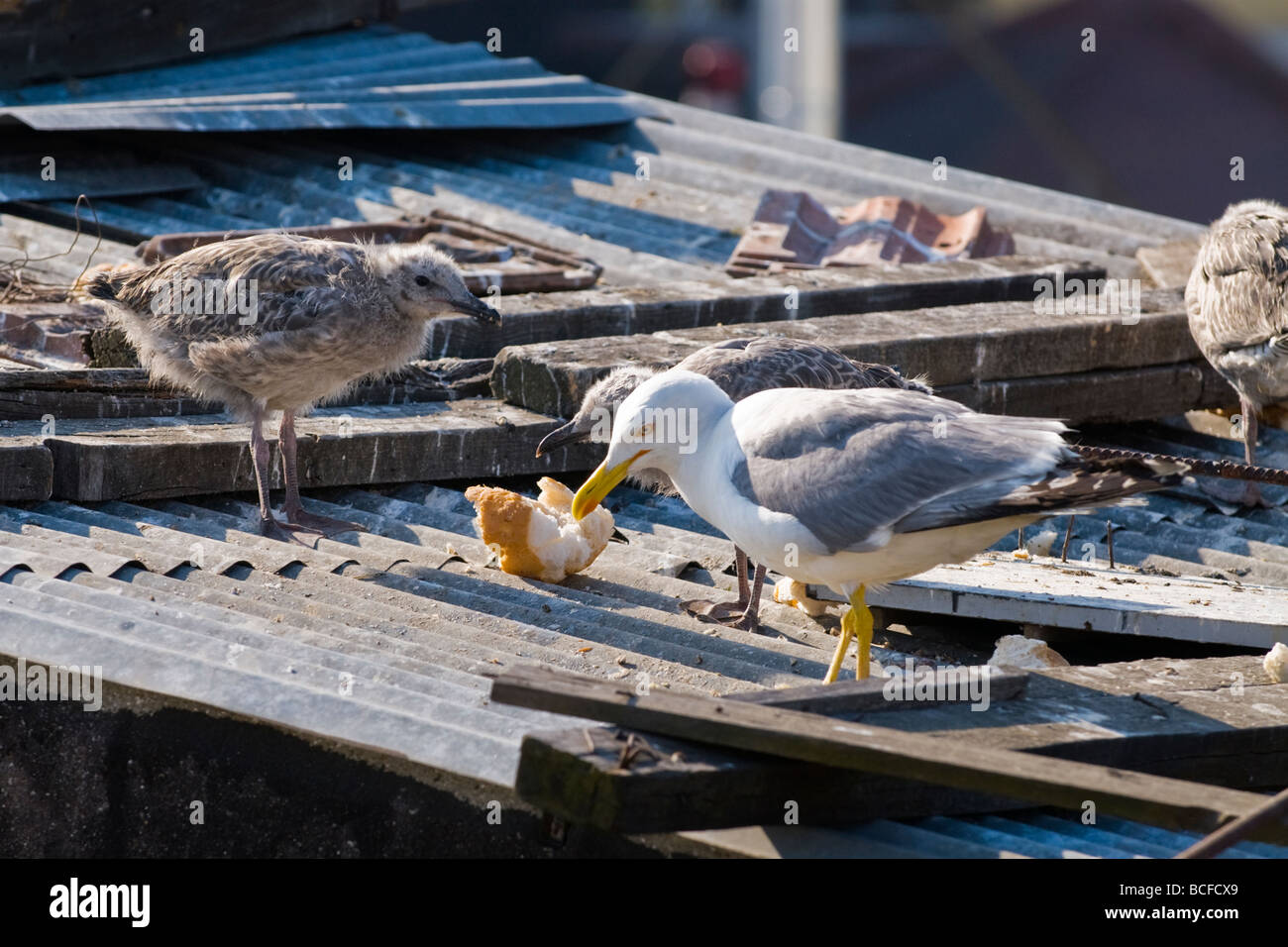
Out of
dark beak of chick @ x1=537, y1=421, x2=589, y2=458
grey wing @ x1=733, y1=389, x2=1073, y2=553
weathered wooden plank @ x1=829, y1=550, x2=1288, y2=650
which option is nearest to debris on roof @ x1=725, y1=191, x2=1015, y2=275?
dark beak of chick @ x1=537, y1=421, x2=589, y2=458

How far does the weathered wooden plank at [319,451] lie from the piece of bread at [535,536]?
910 mm

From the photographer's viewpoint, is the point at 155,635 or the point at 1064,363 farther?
the point at 1064,363

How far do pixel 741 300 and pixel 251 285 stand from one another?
98.3 inches

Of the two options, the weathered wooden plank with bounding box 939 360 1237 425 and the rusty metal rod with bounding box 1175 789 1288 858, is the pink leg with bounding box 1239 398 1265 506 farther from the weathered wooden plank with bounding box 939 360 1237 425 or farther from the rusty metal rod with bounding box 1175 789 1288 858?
the rusty metal rod with bounding box 1175 789 1288 858

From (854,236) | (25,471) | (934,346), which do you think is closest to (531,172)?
(854,236)

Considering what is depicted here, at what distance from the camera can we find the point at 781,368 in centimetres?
591

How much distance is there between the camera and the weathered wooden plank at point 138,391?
6510 millimetres

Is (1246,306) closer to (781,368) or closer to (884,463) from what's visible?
(781,368)

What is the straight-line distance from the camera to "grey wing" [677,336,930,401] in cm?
586

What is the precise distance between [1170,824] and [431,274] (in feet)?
13.8

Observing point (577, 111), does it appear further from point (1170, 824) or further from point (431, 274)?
point (1170, 824)

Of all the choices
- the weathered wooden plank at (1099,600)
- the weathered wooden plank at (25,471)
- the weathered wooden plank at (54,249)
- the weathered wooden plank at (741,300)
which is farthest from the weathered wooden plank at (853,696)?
the weathered wooden plank at (54,249)

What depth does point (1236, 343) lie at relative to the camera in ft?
25.3
